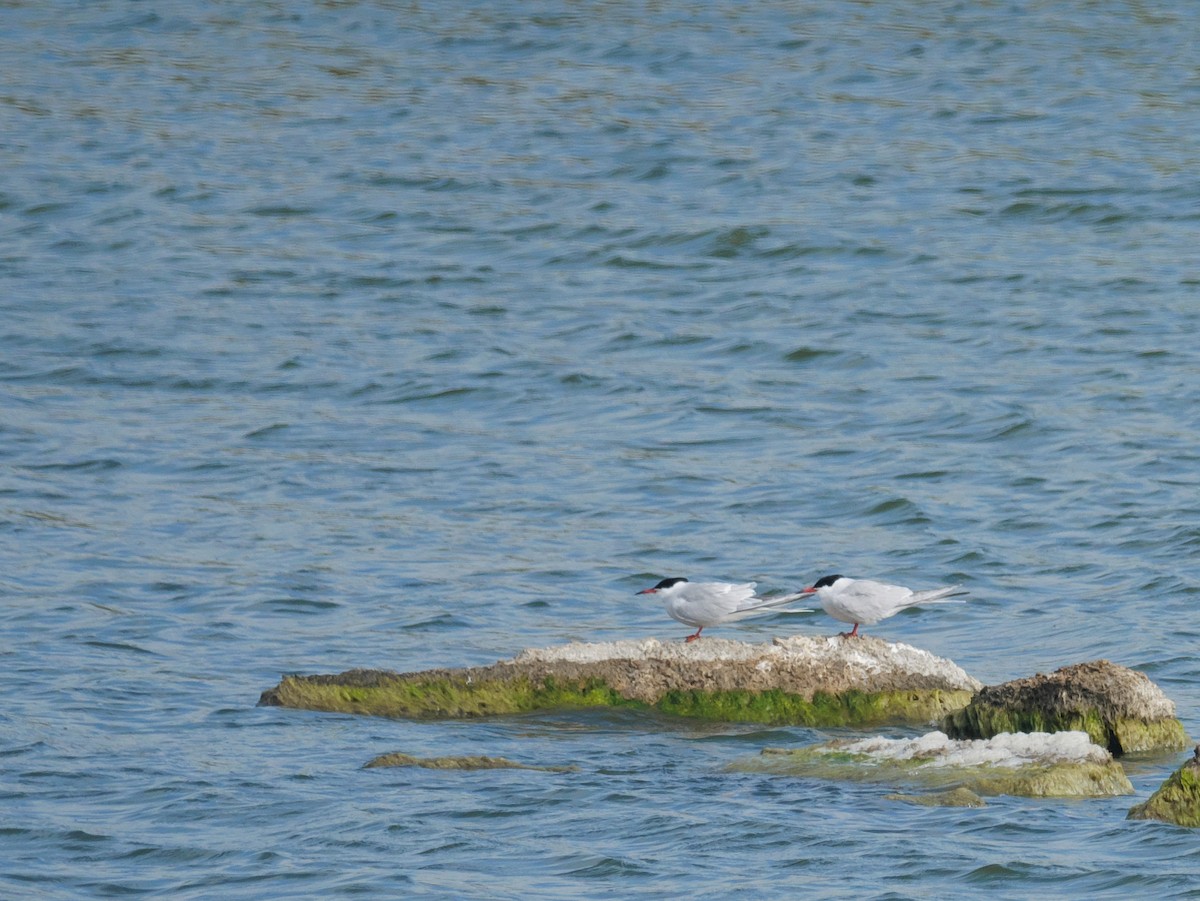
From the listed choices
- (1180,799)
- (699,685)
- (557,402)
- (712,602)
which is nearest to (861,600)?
(712,602)

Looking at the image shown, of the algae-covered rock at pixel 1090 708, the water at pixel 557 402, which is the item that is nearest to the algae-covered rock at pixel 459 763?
the water at pixel 557 402

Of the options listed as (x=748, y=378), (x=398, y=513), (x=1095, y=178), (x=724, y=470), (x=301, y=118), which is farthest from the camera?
(x=301, y=118)

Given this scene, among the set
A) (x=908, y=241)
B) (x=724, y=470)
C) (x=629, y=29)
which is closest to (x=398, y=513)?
(x=724, y=470)

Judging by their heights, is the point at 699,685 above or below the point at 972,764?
below

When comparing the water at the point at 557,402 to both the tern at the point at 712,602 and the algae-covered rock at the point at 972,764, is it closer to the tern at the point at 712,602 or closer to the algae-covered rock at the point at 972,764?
the algae-covered rock at the point at 972,764

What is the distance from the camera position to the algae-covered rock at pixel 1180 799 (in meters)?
7.84

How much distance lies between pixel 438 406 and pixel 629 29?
12731 millimetres

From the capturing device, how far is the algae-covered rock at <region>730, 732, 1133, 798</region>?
835 centimetres

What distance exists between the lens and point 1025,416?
1691 centimetres

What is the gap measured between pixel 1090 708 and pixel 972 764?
72cm

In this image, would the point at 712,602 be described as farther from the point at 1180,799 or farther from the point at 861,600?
the point at 1180,799

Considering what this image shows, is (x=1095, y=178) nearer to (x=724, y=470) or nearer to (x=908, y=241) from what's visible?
(x=908, y=241)

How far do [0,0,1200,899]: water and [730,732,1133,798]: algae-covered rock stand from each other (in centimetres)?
17

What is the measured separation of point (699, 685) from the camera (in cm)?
989
